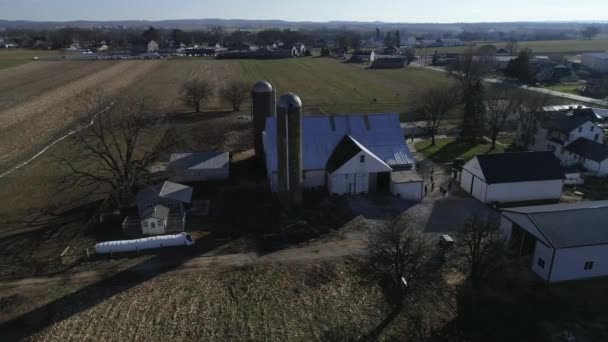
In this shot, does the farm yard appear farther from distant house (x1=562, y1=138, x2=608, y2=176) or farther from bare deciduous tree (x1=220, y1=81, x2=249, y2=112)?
distant house (x1=562, y1=138, x2=608, y2=176)

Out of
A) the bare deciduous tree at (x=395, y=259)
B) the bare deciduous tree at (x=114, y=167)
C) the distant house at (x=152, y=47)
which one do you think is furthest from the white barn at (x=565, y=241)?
the distant house at (x=152, y=47)

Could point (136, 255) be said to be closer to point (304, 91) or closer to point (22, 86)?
point (304, 91)

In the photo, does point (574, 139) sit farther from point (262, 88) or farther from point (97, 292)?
point (97, 292)

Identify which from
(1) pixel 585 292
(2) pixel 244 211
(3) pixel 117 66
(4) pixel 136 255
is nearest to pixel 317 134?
(2) pixel 244 211

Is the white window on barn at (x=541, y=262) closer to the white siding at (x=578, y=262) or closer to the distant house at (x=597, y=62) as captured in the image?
the white siding at (x=578, y=262)

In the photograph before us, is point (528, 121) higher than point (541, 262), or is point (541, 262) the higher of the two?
point (528, 121)

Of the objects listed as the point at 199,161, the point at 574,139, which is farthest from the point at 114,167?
the point at 574,139
